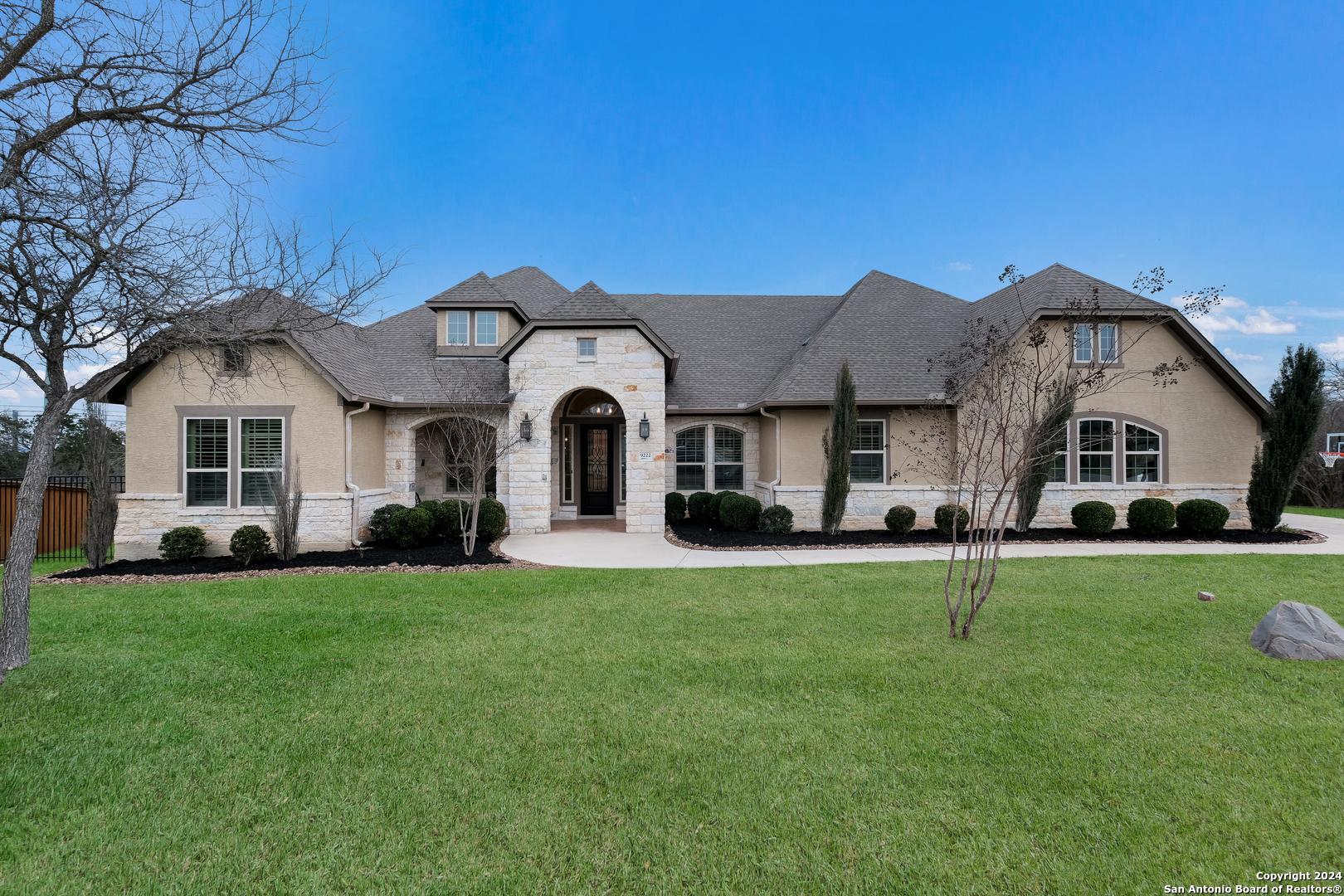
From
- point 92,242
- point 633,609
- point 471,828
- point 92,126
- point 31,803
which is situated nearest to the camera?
point 471,828

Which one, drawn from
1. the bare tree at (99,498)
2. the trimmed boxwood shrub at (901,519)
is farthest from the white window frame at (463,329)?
the trimmed boxwood shrub at (901,519)

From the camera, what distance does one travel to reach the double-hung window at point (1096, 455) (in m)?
13.5

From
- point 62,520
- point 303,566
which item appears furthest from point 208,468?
point 62,520

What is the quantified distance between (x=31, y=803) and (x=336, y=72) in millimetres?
5963

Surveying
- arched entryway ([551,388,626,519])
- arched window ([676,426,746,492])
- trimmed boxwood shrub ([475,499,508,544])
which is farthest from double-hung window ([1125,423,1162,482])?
trimmed boxwood shrub ([475,499,508,544])

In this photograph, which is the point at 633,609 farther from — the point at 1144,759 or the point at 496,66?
the point at 496,66

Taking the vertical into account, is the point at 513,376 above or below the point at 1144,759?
above

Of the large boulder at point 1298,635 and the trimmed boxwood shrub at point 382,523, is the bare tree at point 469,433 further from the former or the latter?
the large boulder at point 1298,635

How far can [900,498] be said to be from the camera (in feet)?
44.8

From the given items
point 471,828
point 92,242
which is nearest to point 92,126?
point 92,242

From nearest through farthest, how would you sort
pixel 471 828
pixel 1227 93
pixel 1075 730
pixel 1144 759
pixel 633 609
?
pixel 471 828
pixel 1144 759
pixel 1075 730
pixel 633 609
pixel 1227 93

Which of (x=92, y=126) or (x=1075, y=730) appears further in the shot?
(x=92, y=126)

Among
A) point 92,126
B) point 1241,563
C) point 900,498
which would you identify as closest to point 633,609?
point 92,126

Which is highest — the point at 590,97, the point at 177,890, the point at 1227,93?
the point at 590,97
